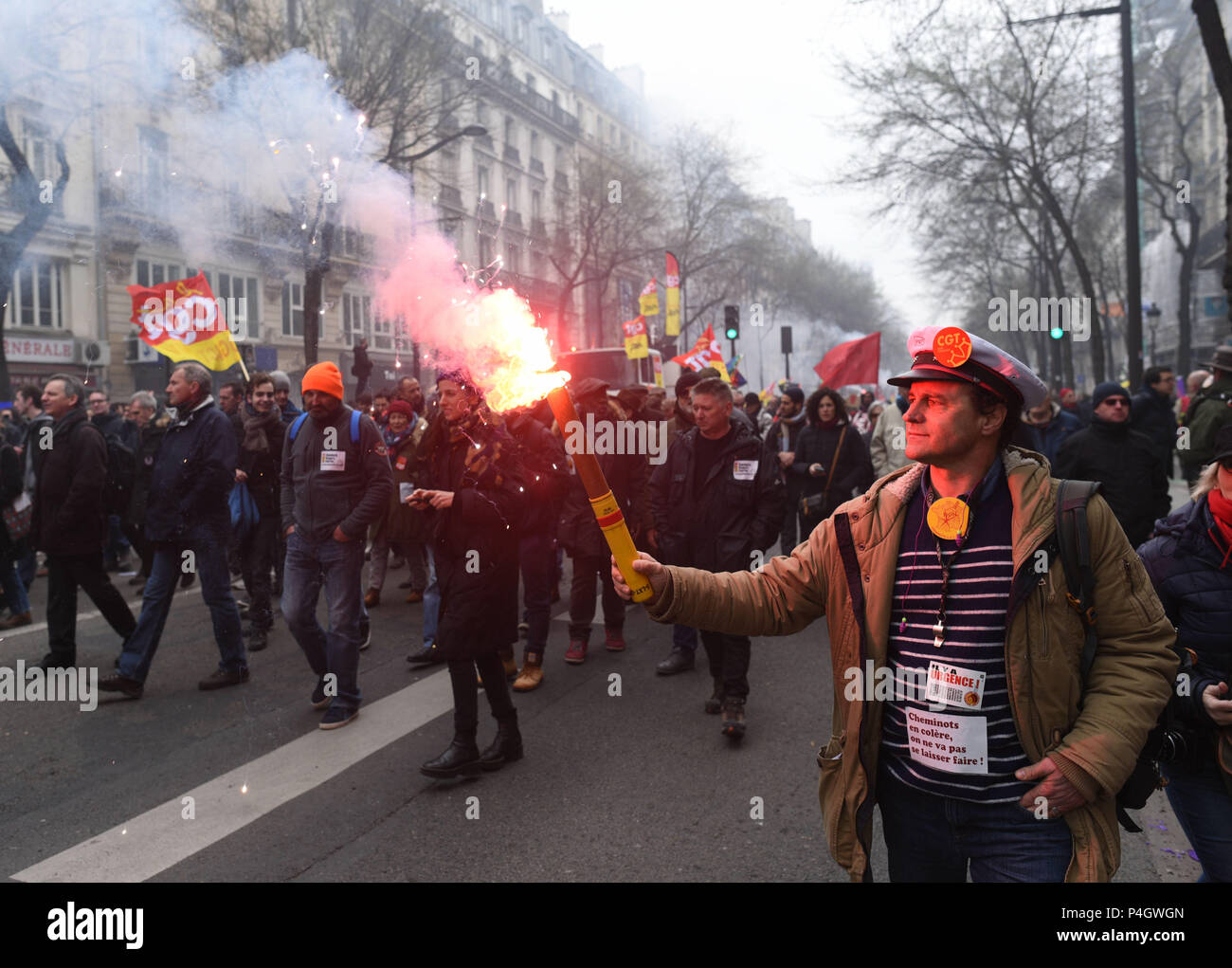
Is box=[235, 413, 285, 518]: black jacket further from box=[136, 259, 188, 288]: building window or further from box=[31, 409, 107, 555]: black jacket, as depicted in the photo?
box=[136, 259, 188, 288]: building window

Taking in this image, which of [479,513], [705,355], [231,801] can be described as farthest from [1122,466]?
[705,355]

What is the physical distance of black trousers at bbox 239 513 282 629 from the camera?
7109mm

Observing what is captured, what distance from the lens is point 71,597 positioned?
6.02 metres

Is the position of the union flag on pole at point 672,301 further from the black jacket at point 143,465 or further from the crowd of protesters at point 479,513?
the black jacket at point 143,465

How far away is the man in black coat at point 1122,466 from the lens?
6.14 meters

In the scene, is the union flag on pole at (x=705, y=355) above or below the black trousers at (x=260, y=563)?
above

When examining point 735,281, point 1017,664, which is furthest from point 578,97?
point 1017,664

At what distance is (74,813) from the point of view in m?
4.07

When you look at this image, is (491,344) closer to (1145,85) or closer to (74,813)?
(74,813)

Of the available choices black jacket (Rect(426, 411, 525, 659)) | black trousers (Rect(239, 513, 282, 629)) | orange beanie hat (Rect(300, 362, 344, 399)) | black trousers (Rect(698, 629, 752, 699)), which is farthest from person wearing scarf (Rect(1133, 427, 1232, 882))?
black trousers (Rect(239, 513, 282, 629))

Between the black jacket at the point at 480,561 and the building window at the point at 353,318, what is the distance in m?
15.3

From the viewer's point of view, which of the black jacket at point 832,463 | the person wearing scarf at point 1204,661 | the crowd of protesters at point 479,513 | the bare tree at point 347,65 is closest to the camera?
the person wearing scarf at point 1204,661

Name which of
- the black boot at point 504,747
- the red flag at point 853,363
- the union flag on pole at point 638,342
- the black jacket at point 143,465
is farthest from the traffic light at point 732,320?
the black boot at point 504,747

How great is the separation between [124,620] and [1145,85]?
31.0 meters
